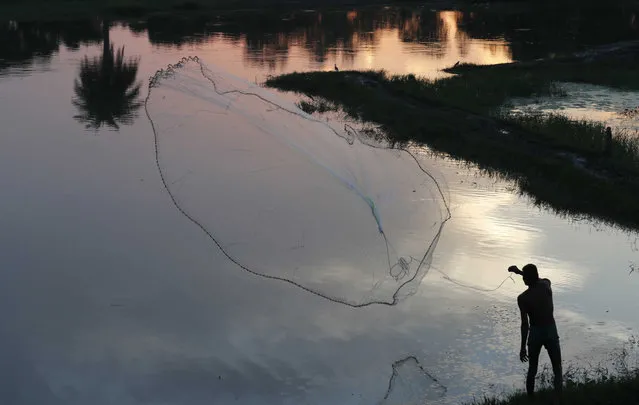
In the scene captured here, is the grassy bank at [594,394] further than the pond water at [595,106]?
No

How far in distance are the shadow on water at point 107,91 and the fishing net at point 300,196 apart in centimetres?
1731

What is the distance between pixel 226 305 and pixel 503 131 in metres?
14.8

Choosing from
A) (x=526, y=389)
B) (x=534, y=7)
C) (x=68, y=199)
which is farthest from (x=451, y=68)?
(x=534, y=7)

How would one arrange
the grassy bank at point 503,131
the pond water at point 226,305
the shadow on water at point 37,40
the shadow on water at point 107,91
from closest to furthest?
1. the pond water at point 226,305
2. the grassy bank at point 503,131
3. the shadow on water at point 107,91
4. the shadow on water at point 37,40

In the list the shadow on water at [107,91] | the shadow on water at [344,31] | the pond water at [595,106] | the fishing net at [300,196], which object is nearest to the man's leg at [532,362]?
the fishing net at [300,196]

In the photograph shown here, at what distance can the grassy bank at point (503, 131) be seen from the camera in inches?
733

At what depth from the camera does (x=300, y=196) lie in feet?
35.1

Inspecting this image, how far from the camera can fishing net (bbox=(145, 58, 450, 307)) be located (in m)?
9.80

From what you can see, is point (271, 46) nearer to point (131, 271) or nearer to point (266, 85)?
point (266, 85)

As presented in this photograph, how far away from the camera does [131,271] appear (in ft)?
47.9

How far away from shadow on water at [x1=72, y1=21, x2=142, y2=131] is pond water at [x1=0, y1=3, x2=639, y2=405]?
16.9ft

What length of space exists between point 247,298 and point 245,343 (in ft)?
5.38

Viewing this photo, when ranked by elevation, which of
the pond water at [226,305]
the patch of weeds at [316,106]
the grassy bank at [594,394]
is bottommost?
the pond water at [226,305]

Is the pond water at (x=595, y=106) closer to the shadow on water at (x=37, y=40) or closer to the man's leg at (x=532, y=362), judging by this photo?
the man's leg at (x=532, y=362)
